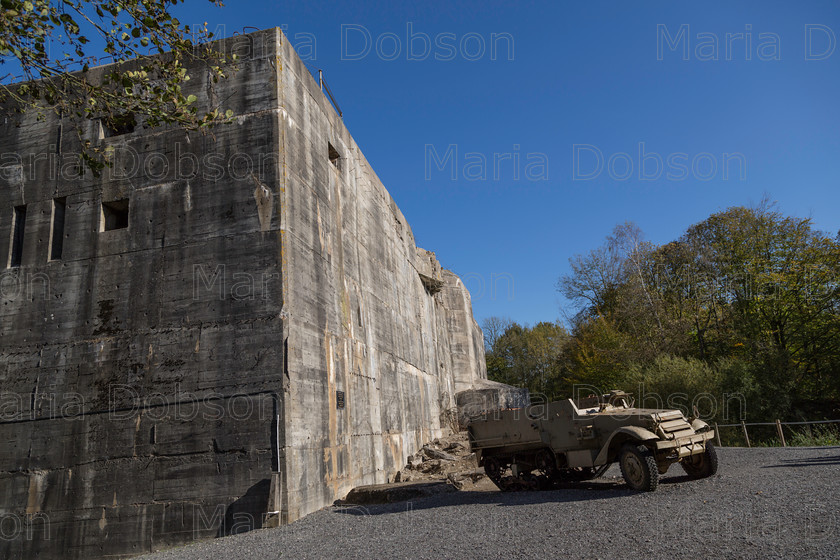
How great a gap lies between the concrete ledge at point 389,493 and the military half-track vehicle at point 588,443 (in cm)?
144

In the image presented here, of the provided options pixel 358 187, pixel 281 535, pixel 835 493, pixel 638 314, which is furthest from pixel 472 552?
pixel 638 314

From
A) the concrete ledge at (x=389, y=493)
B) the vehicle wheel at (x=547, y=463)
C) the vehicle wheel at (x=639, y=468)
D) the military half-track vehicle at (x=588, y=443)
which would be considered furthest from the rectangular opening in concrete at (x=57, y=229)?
the vehicle wheel at (x=639, y=468)

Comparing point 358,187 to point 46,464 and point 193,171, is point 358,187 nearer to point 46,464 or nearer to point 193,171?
point 193,171

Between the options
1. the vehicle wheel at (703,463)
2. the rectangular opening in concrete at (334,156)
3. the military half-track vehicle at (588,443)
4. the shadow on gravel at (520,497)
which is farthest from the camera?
the rectangular opening in concrete at (334,156)

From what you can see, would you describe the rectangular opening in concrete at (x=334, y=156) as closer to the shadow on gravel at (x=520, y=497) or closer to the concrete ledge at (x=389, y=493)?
the concrete ledge at (x=389, y=493)

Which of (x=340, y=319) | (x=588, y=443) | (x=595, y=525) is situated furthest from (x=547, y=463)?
(x=340, y=319)

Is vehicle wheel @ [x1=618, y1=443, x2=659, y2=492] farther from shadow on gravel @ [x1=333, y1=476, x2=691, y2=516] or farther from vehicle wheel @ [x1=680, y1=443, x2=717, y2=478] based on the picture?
vehicle wheel @ [x1=680, y1=443, x2=717, y2=478]

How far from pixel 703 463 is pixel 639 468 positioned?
177 centimetres

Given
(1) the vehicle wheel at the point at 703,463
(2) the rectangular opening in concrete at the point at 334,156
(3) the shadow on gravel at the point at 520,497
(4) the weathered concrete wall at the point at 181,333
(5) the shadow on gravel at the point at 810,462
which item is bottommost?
(3) the shadow on gravel at the point at 520,497

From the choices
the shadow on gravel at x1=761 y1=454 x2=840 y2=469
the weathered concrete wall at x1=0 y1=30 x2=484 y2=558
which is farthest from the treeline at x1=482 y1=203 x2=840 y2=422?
the weathered concrete wall at x1=0 y1=30 x2=484 y2=558

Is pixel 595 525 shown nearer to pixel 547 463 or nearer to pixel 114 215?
pixel 547 463

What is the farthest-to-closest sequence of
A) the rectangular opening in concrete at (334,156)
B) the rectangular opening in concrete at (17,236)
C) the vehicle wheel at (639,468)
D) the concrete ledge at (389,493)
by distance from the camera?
the rectangular opening in concrete at (334,156)
the rectangular opening in concrete at (17,236)
the concrete ledge at (389,493)
the vehicle wheel at (639,468)

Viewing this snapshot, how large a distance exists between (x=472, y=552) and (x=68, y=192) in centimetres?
1179

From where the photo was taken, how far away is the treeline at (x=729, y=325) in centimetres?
2286
